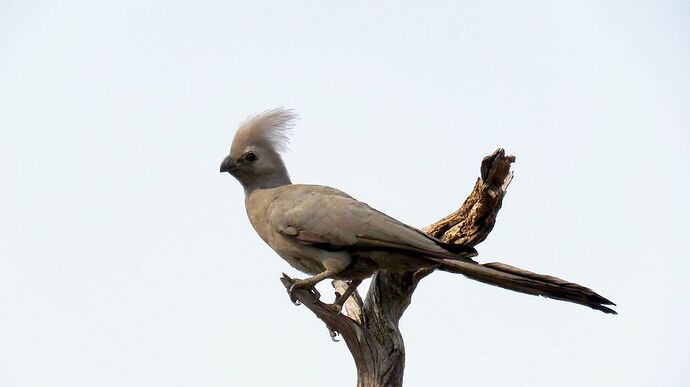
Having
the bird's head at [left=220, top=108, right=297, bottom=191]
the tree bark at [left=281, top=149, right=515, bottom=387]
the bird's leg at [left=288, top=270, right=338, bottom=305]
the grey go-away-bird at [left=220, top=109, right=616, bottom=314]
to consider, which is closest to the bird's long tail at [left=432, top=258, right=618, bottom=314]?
the grey go-away-bird at [left=220, top=109, right=616, bottom=314]

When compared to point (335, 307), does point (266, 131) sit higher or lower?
higher

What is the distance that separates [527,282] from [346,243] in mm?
→ 1570

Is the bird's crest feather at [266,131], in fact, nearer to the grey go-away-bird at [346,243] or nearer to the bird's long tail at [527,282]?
the grey go-away-bird at [346,243]

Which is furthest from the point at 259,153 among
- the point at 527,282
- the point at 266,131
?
the point at 527,282

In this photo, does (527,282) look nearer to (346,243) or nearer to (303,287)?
(346,243)

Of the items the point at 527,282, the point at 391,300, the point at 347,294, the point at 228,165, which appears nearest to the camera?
the point at 527,282

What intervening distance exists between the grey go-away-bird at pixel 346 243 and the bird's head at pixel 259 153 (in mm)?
14

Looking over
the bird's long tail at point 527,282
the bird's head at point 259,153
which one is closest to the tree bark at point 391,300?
the bird's long tail at point 527,282

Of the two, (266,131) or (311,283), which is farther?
(266,131)

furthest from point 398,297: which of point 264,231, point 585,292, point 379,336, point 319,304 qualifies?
point 585,292

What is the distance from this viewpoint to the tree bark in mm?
7387

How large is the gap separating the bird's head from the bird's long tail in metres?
2.27

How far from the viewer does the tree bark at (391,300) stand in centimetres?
739

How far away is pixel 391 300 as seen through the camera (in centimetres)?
783
